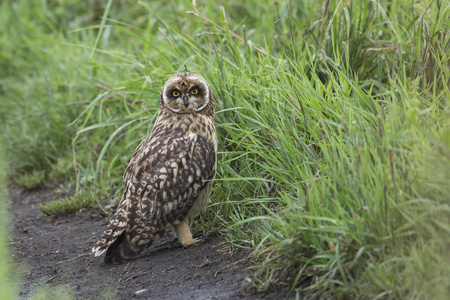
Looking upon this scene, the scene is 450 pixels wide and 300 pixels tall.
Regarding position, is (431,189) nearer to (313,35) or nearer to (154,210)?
(154,210)

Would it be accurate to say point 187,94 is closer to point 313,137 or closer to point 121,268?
point 313,137

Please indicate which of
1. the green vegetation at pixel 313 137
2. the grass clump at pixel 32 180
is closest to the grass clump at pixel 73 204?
the green vegetation at pixel 313 137

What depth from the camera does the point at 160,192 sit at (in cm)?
392

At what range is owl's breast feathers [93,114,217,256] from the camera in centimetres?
388

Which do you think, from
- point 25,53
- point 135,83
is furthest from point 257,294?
point 25,53

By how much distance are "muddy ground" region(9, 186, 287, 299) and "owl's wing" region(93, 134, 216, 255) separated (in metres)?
0.21

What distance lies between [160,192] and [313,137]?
114 cm

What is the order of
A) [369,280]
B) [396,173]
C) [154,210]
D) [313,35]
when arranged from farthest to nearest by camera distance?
[313,35] → [154,210] → [396,173] → [369,280]

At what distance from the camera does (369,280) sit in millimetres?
2617

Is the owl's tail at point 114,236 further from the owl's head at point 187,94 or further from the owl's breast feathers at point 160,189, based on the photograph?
the owl's head at point 187,94

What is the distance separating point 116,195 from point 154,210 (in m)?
1.23

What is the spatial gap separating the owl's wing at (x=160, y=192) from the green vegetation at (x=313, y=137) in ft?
0.89

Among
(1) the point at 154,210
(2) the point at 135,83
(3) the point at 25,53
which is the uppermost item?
(3) the point at 25,53

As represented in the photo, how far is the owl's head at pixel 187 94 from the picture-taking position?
4.16 meters
